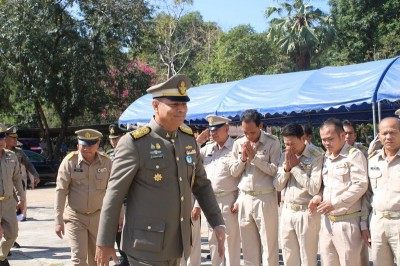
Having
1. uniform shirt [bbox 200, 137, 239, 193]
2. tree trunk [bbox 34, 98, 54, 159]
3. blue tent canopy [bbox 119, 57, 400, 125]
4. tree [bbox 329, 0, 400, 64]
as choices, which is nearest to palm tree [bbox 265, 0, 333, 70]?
tree [bbox 329, 0, 400, 64]

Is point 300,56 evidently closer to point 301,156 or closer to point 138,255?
point 301,156

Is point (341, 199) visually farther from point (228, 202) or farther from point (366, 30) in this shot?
point (366, 30)

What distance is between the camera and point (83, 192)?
5977mm

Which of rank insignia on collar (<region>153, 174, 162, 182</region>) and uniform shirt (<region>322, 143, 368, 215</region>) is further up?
rank insignia on collar (<region>153, 174, 162, 182</region>)

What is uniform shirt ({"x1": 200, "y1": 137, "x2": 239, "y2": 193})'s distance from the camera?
22.1 feet

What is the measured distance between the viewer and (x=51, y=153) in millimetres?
25156

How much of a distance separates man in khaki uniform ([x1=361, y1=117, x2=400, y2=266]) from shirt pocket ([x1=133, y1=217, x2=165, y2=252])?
2113 millimetres

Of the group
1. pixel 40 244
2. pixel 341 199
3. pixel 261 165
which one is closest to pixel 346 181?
pixel 341 199

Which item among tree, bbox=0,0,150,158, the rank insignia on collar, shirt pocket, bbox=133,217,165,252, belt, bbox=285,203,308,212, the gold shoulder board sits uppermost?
tree, bbox=0,0,150,158

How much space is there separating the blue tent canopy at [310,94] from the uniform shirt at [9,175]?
187 inches

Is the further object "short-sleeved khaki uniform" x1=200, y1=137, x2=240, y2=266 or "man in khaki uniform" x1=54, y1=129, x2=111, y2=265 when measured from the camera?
"short-sleeved khaki uniform" x1=200, y1=137, x2=240, y2=266

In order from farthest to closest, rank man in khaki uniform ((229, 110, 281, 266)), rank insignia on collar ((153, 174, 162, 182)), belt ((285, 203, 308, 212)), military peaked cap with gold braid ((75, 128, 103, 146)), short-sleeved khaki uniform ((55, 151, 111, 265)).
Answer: man in khaki uniform ((229, 110, 281, 266))
military peaked cap with gold braid ((75, 128, 103, 146))
short-sleeved khaki uniform ((55, 151, 111, 265))
belt ((285, 203, 308, 212))
rank insignia on collar ((153, 174, 162, 182))

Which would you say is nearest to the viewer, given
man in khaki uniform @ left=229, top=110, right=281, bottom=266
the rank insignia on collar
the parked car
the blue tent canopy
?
the rank insignia on collar

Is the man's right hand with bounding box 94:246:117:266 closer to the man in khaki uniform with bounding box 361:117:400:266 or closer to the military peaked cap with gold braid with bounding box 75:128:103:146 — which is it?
the man in khaki uniform with bounding box 361:117:400:266
